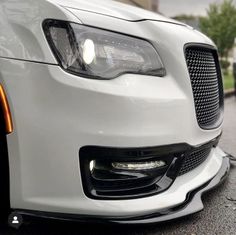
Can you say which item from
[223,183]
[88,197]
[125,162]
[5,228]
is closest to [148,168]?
[125,162]

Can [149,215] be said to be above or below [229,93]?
above

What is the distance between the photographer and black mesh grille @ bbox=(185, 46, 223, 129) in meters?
2.22

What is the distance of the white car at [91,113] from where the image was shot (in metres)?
1.75

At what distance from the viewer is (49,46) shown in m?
1.76

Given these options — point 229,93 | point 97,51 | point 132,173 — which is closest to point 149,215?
point 132,173

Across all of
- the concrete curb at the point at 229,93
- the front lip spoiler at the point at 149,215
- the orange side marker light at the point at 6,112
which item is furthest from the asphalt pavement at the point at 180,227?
the concrete curb at the point at 229,93

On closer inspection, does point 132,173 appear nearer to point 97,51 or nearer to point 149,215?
point 149,215

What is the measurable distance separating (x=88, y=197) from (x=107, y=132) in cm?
32

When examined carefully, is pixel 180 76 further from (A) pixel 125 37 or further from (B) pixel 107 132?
(B) pixel 107 132

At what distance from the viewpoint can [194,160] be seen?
2.40 m

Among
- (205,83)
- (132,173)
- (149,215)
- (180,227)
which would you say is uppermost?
(205,83)

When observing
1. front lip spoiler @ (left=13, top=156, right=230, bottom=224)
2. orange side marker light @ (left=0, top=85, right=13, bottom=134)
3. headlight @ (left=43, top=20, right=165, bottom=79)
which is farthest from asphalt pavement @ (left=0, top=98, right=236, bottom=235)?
headlight @ (left=43, top=20, right=165, bottom=79)

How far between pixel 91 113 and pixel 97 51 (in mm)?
285

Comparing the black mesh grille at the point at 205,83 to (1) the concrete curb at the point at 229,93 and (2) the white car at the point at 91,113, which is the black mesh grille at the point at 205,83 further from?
(1) the concrete curb at the point at 229,93
